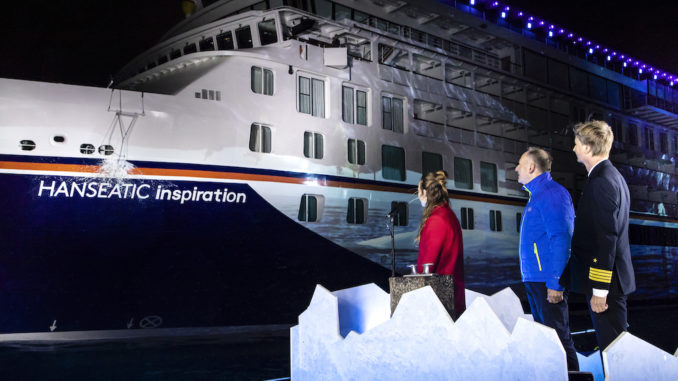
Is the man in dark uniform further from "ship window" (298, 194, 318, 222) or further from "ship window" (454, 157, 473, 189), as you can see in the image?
"ship window" (454, 157, 473, 189)

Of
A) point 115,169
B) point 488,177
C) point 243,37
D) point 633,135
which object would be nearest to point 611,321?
point 115,169

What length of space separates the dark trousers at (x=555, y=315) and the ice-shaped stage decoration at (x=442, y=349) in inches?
25.6

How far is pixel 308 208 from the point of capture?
10.2 metres

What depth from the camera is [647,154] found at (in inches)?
806

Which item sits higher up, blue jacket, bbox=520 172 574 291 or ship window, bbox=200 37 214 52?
ship window, bbox=200 37 214 52

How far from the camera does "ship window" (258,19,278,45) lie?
36.2 ft

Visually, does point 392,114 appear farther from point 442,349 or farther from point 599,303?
point 442,349

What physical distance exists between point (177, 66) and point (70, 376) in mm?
6610

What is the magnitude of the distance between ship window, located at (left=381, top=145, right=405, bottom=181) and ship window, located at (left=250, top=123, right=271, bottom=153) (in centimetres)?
287

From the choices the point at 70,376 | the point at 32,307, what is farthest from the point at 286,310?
the point at 70,376

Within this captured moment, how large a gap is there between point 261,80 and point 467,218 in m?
6.10

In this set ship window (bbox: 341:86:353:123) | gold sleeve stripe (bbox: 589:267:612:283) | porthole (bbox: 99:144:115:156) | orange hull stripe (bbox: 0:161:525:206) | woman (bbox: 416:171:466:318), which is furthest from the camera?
ship window (bbox: 341:86:353:123)

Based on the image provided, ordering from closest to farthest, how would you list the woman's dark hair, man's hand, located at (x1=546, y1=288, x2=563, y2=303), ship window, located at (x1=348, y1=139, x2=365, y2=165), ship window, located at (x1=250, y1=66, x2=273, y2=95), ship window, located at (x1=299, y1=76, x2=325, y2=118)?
man's hand, located at (x1=546, y1=288, x2=563, y2=303) → the woman's dark hair → ship window, located at (x1=250, y1=66, x2=273, y2=95) → ship window, located at (x1=299, y1=76, x2=325, y2=118) → ship window, located at (x1=348, y1=139, x2=365, y2=165)

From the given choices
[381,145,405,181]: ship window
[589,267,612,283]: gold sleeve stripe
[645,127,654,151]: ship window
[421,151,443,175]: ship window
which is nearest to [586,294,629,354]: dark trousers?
[589,267,612,283]: gold sleeve stripe
